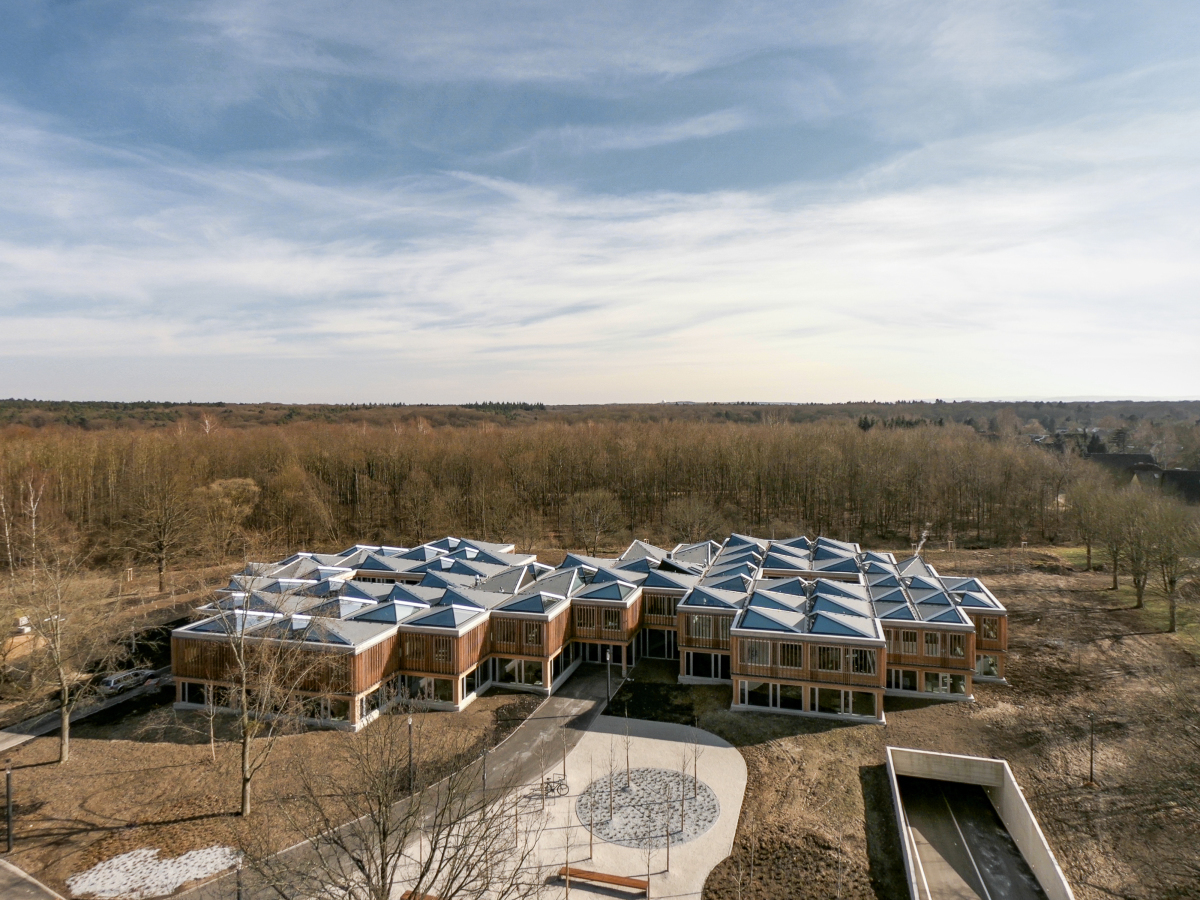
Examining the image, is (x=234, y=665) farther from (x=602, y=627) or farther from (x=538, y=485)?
(x=538, y=485)

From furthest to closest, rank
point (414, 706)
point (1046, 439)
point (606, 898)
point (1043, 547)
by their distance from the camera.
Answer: point (1046, 439) → point (1043, 547) → point (414, 706) → point (606, 898)

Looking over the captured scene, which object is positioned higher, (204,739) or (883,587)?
(883,587)

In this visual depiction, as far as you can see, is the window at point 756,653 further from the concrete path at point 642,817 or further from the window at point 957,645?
the window at point 957,645

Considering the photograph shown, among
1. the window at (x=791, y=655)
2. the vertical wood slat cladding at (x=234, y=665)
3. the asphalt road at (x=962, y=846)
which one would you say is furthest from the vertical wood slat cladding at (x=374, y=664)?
the asphalt road at (x=962, y=846)

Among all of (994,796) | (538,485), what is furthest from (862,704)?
(538,485)

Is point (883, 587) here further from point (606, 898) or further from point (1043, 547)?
point (1043, 547)

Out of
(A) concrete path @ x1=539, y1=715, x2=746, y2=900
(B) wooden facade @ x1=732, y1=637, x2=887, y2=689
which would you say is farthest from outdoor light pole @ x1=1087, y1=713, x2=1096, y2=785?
(A) concrete path @ x1=539, y1=715, x2=746, y2=900

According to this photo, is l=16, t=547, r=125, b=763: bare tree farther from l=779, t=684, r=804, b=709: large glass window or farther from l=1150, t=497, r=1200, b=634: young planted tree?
l=1150, t=497, r=1200, b=634: young planted tree

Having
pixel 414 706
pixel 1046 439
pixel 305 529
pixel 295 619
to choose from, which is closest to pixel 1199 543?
pixel 414 706
